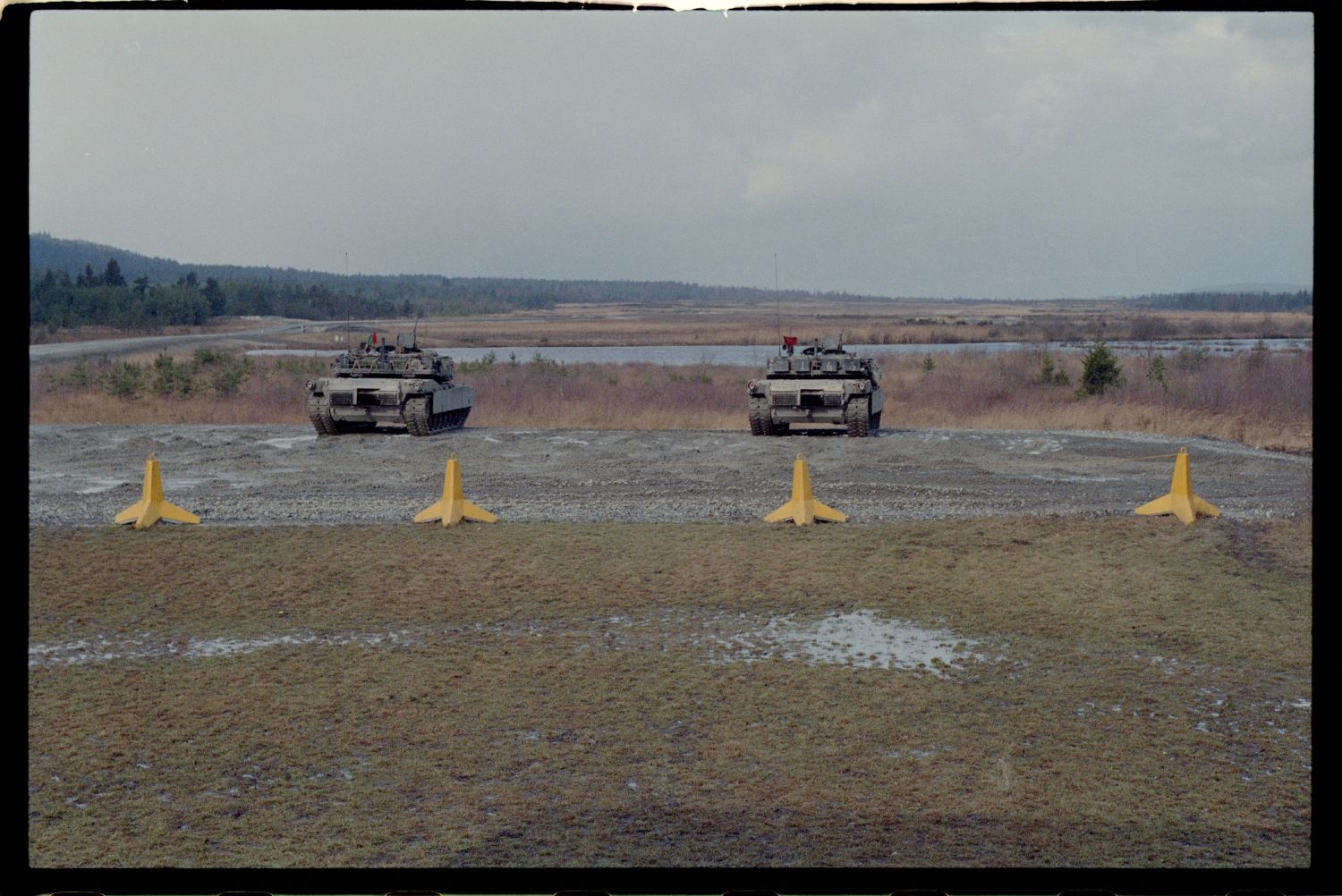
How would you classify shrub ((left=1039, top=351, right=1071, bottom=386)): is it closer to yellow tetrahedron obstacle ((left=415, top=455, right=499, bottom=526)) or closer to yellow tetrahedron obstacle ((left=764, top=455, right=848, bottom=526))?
yellow tetrahedron obstacle ((left=764, top=455, right=848, bottom=526))

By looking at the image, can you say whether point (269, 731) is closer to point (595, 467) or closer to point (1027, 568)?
point (1027, 568)

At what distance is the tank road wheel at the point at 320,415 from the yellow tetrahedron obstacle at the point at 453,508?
9.75 metres

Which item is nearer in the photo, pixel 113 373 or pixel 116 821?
pixel 116 821

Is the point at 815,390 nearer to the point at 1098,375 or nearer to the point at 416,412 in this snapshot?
the point at 416,412

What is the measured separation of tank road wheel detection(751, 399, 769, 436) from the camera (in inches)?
885

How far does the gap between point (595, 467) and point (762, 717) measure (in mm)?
11399

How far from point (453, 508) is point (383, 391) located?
9.87 m

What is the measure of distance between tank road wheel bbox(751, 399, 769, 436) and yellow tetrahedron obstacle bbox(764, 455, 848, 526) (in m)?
8.90

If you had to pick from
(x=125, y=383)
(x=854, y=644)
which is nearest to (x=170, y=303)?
(x=125, y=383)

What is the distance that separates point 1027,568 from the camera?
11.4 metres

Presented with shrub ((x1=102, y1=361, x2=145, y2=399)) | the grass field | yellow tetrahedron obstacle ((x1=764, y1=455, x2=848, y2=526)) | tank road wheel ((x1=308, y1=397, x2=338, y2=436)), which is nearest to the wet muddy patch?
the grass field

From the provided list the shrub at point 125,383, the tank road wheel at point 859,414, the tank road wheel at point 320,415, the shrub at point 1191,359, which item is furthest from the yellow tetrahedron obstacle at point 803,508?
the shrub at point 1191,359

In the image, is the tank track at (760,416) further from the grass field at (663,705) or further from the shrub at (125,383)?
the shrub at (125,383)

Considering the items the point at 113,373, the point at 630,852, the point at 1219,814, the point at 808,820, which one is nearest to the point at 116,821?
the point at 630,852
